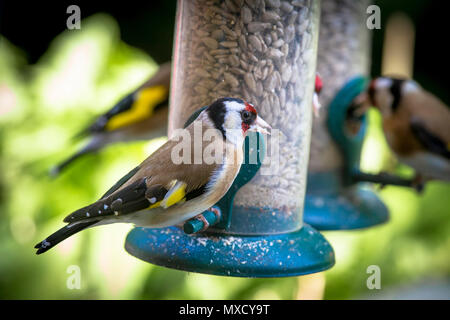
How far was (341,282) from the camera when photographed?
412 centimetres

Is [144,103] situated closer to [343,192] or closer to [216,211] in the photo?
[343,192]

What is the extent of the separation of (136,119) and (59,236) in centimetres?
173

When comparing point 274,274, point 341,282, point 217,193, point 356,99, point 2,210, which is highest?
point 356,99

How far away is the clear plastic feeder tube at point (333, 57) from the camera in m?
2.88

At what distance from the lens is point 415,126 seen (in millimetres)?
3186

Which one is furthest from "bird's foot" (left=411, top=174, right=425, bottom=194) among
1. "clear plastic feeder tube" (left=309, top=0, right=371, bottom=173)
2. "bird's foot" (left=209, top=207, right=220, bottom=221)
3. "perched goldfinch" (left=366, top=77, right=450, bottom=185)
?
"bird's foot" (left=209, top=207, right=220, bottom=221)

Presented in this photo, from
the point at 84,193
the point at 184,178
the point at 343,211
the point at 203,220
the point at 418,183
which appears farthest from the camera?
the point at 84,193

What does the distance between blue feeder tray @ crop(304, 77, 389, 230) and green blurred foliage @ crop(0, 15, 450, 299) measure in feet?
3.21

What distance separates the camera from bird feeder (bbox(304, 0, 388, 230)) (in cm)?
286

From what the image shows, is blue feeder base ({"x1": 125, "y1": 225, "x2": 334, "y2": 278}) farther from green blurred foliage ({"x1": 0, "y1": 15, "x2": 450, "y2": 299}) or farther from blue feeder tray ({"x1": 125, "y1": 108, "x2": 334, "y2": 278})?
green blurred foliage ({"x1": 0, "y1": 15, "x2": 450, "y2": 299})

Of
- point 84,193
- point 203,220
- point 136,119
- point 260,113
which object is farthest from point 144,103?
point 203,220

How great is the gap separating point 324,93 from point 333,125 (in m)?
0.18
